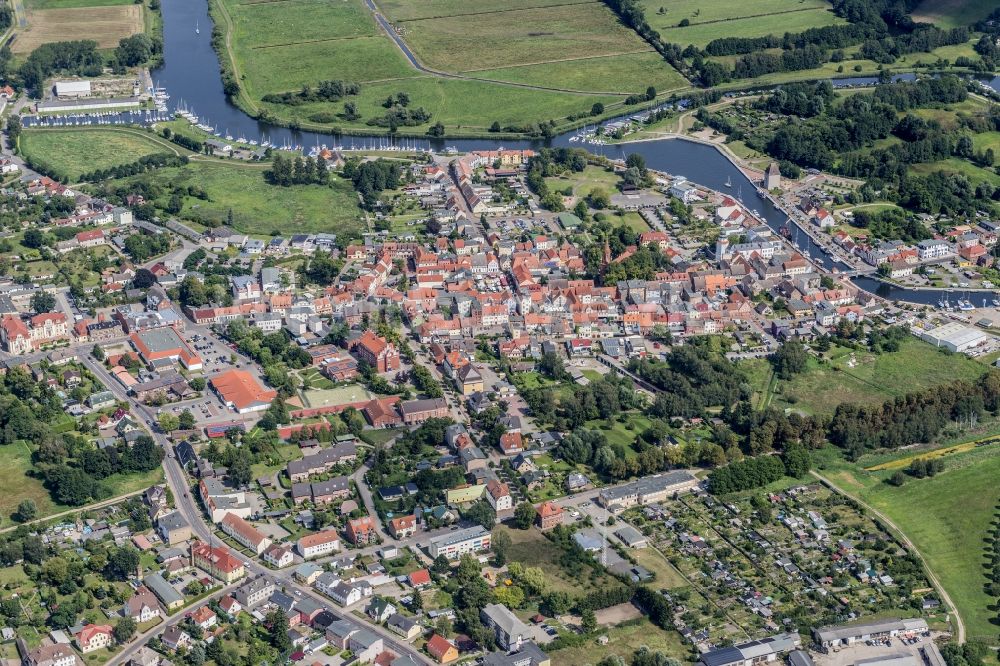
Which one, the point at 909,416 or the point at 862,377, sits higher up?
the point at 909,416

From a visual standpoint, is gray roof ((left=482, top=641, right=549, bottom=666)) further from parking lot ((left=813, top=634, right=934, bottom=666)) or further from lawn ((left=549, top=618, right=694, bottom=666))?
parking lot ((left=813, top=634, right=934, bottom=666))

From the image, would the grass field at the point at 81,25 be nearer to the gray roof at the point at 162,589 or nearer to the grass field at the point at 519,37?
the grass field at the point at 519,37

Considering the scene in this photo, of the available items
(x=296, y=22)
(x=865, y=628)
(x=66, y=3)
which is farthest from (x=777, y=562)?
(x=66, y=3)

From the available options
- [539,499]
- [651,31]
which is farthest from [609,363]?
[651,31]

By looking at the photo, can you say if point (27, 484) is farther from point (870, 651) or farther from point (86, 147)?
point (86, 147)

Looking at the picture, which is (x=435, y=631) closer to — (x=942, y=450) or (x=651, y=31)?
(x=942, y=450)

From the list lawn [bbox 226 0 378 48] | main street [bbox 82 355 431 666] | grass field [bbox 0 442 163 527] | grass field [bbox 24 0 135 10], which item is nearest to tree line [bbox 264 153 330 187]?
main street [bbox 82 355 431 666]
